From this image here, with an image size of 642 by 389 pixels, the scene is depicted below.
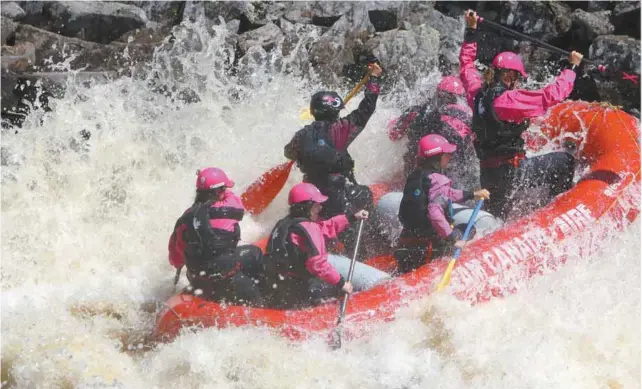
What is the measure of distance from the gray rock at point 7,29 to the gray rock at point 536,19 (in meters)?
6.63

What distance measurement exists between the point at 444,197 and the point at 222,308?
67.3 inches

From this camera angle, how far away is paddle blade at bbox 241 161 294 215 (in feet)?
21.5

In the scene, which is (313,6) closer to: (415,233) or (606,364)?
(415,233)

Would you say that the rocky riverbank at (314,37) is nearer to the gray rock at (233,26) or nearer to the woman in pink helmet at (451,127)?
the gray rock at (233,26)

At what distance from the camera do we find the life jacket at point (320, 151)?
232 inches

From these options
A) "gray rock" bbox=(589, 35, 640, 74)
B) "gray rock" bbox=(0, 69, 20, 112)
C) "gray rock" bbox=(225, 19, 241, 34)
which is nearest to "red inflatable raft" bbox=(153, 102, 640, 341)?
"gray rock" bbox=(589, 35, 640, 74)

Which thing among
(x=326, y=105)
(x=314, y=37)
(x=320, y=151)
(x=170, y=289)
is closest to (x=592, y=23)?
(x=314, y=37)

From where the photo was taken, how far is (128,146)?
25.6 ft

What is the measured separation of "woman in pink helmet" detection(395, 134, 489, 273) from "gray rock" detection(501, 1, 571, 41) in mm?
5718

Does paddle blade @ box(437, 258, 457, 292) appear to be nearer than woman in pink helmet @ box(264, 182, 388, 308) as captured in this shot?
No

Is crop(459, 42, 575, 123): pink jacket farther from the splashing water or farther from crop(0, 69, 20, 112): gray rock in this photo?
crop(0, 69, 20, 112): gray rock

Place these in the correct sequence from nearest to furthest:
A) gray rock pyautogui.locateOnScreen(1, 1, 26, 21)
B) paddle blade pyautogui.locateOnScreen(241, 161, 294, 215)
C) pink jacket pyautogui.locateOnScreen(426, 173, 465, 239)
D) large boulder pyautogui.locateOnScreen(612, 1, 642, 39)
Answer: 1. pink jacket pyautogui.locateOnScreen(426, 173, 465, 239)
2. paddle blade pyautogui.locateOnScreen(241, 161, 294, 215)
3. gray rock pyautogui.locateOnScreen(1, 1, 26, 21)
4. large boulder pyautogui.locateOnScreen(612, 1, 642, 39)

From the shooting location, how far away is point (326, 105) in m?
5.92

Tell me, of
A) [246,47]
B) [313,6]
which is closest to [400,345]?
[246,47]
